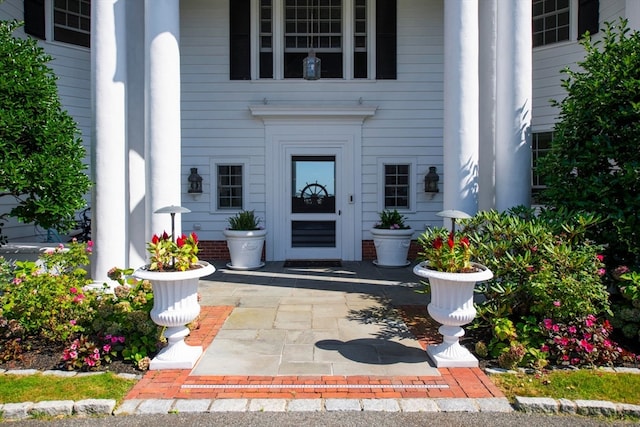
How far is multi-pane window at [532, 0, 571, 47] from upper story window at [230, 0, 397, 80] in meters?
2.74

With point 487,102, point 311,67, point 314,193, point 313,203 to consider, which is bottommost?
point 313,203

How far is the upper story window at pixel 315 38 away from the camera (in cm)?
901

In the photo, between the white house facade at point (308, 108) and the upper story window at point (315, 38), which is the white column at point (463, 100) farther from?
the upper story window at point (315, 38)

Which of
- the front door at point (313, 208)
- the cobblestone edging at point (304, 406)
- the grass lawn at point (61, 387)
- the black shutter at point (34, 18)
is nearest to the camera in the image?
the cobblestone edging at point (304, 406)

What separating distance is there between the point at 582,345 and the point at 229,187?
6.83 metres

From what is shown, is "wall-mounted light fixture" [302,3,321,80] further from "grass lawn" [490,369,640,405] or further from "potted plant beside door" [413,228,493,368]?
"grass lawn" [490,369,640,405]

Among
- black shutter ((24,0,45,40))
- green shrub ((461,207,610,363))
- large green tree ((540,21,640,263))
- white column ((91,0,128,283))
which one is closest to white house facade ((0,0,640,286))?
black shutter ((24,0,45,40))

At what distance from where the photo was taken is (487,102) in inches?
270

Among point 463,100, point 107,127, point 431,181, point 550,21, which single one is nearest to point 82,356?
point 107,127

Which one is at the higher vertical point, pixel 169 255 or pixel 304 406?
pixel 169 255

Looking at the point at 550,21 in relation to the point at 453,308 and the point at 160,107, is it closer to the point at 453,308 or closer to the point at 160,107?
the point at 453,308

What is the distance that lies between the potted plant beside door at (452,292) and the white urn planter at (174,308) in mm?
2028

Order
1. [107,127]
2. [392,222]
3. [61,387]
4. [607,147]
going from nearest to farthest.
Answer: [61,387], [607,147], [107,127], [392,222]

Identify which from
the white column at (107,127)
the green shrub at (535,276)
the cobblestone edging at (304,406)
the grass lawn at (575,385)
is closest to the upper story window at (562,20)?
the green shrub at (535,276)
